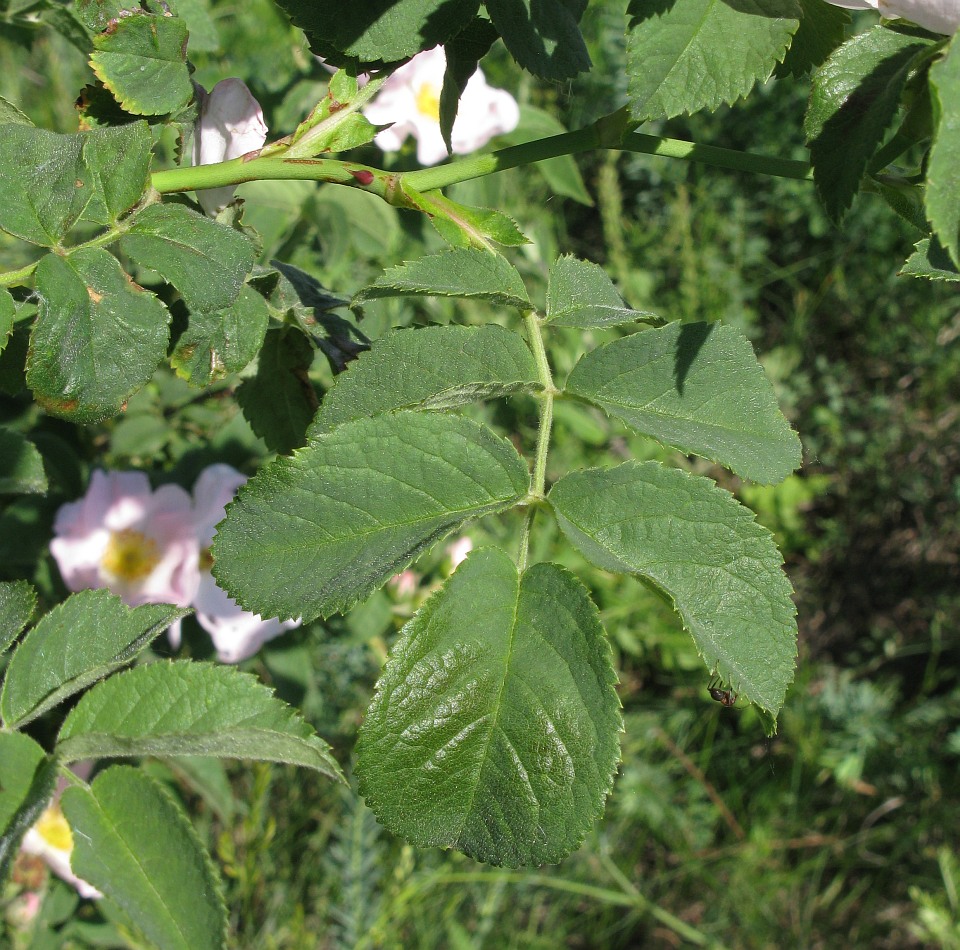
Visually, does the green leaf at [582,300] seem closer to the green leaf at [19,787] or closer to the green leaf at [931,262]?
the green leaf at [931,262]

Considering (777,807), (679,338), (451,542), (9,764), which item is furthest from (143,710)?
(777,807)

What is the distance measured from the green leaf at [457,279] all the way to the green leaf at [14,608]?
37 cm

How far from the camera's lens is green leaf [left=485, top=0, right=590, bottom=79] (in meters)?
0.76

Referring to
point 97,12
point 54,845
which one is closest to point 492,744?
point 97,12

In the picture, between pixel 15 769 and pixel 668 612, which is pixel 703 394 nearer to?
pixel 15 769

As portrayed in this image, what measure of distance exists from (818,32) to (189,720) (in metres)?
0.70

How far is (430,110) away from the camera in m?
1.39

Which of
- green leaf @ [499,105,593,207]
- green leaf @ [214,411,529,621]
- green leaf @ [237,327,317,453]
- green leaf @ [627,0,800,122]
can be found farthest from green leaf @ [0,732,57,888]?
green leaf @ [499,105,593,207]

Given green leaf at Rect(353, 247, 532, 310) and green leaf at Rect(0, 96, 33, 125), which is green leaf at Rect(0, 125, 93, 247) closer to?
Answer: green leaf at Rect(0, 96, 33, 125)

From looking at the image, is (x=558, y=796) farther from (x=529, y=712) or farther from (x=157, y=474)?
(x=157, y=474)

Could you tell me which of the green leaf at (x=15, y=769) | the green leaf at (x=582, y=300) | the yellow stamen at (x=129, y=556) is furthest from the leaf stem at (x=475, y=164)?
the yellow stamen at (x=129, y=556)

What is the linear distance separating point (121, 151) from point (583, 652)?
0.49 m

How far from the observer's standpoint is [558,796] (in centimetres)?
62

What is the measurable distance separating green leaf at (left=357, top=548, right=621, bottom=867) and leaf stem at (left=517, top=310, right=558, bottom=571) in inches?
3.7
